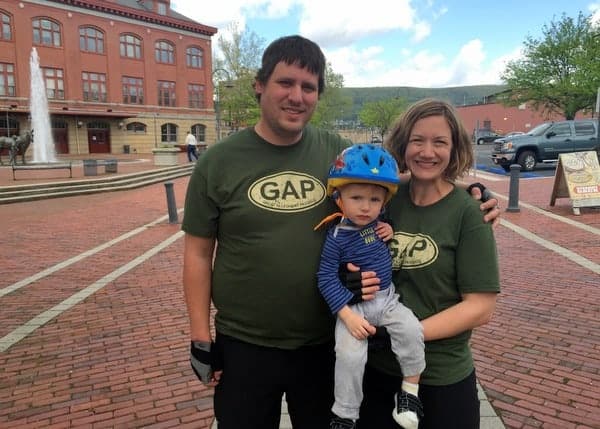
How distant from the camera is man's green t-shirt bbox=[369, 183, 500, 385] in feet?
5.82

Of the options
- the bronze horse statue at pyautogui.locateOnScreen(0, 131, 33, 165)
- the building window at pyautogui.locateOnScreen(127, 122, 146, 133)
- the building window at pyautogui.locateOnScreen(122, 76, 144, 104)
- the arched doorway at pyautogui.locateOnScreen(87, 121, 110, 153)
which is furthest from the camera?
the building window at pyautogui.locateOnScreen(127, 122, 146, 133)

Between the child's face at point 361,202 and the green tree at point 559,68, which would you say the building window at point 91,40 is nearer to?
the green tree at point 559,68

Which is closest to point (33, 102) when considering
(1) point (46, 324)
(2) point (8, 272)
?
(2) point (8, 272)

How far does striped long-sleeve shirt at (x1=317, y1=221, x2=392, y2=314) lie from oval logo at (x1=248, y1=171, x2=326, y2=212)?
17 centimetres

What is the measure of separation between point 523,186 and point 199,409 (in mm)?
14847

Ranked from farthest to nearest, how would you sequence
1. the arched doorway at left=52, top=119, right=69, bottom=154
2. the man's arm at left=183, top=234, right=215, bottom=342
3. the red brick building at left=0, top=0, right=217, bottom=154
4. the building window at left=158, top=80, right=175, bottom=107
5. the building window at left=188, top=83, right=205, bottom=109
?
the building window at left=188, top=83, right=205, bottom=109
the building window at left=158, top=80, right=175, bottom=107
the arched doorway at left=52, top=119, right=69, bottom=154
the red brick building at left=0, top=0, right=217, bottom=154
the man's arm at left=183, top=234, right=215, bottom=342

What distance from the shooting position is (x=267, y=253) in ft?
6.15

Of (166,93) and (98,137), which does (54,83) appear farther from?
(166,93)

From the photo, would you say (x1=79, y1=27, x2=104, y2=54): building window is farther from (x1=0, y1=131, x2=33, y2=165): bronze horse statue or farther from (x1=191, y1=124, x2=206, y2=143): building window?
(x1=0, y1=131, x2=33, y2=165): bronze horse statue

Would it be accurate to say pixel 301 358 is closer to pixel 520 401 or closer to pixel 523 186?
pixel 520 401

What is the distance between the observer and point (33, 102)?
35906 mm

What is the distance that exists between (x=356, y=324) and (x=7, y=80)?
4298 centimetres

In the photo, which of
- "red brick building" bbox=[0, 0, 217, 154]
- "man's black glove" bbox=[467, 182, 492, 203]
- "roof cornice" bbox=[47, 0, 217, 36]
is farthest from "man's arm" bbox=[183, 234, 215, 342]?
"roof cornice" bbox=[47, 0, 217, 36]

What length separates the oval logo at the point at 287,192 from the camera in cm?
188
